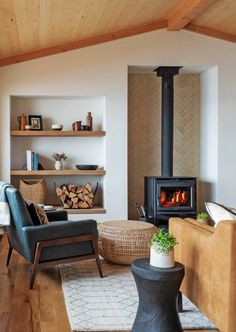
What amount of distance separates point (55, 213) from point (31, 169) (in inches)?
73.1

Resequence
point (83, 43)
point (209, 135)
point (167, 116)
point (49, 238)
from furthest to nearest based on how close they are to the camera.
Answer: point (209, 135) < point (167, 116) < point (83, 43) < point (49, 238)

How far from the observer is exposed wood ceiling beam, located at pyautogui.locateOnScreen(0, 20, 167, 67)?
6383 millimetres

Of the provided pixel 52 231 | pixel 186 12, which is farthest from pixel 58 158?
pixel 52 231

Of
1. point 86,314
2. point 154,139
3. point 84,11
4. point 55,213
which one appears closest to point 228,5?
point 84,11

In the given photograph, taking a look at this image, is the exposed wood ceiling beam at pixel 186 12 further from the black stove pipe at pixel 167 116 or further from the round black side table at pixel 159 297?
the round black side table at pixel 159 297

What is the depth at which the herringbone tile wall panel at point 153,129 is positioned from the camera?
283 inches

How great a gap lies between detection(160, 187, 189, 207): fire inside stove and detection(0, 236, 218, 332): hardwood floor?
256cm

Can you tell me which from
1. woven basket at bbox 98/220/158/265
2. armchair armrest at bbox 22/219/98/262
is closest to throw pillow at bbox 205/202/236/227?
armchair armrest at bbox 22/219/98/262

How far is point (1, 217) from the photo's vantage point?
4.07m

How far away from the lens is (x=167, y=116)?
6727mm

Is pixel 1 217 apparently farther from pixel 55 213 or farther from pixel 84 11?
pixel 84 11

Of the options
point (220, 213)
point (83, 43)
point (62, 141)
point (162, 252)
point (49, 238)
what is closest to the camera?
point (162, 252)

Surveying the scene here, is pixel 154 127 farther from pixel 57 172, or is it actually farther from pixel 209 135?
pixel 57 172

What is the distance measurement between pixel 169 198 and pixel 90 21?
2.76 meters
